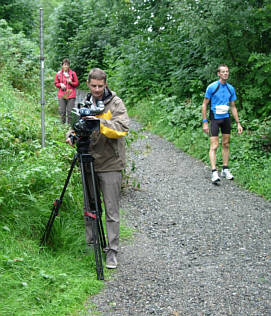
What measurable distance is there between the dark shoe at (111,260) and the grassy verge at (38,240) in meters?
0.09

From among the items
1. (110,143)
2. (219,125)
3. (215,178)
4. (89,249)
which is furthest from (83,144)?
(219,125)

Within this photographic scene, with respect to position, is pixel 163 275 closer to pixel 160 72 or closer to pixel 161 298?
pixel 161 298

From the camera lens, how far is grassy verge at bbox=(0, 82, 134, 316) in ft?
12.9

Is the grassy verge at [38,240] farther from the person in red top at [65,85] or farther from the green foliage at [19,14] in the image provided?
the green foliage at [19,14]

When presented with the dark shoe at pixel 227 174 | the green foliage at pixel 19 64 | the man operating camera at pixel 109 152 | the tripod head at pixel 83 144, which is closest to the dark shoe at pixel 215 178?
the dark shoe at pixel 227 174

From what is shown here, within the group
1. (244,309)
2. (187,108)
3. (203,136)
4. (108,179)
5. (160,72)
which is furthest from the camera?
(160,72)

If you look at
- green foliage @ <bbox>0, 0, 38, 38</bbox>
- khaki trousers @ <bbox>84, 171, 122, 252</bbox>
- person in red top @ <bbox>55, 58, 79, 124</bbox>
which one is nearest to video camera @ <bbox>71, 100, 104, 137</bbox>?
khaki trousers @ <bbox>84, 171, 122, 252</bbox>

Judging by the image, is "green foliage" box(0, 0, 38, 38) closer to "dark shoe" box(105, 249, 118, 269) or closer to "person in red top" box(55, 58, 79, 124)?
"person in red top" box(55, 58, 79, 124)

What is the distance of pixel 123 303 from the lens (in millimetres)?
4105

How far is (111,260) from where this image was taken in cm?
484

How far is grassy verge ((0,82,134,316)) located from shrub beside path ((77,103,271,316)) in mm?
277

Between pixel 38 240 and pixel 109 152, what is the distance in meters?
1.29

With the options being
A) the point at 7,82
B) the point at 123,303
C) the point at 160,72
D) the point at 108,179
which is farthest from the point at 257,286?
the point at 160,72

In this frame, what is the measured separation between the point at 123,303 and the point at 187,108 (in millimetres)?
9416
